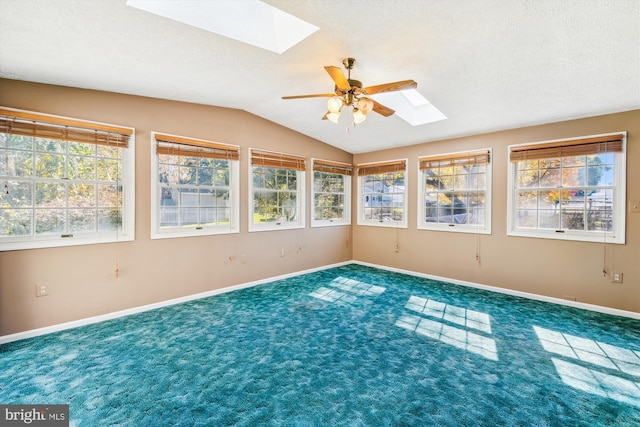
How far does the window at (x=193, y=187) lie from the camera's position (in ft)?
12.7

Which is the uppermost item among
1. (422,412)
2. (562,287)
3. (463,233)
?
(463,233)

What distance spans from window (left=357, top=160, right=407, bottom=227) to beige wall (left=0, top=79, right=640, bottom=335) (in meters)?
0.23

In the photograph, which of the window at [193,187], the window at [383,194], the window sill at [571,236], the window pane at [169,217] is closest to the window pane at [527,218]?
the window sill at [571,236]

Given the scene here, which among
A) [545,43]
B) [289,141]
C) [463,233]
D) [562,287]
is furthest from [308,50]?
[562,287]

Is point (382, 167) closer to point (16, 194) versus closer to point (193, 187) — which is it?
point (193, 187)

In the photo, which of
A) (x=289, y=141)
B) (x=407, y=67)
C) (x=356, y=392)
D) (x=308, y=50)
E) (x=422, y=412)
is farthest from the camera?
(x=289, y=141)

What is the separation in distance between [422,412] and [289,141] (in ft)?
14.6

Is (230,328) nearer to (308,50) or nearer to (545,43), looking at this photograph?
(308,50)

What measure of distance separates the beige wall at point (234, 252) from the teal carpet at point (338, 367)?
1.14ft

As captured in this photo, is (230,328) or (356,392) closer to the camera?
(356,392)

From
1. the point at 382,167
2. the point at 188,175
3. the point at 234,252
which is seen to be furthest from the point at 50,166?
the point at 382,167

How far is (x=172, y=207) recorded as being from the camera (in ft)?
13.2

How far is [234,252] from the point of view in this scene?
4.60 meters

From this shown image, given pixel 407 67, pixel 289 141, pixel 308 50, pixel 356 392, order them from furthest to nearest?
1. pixel 289 141
2. pixel 407 67
3. pixel 308 50
4. pixel 356 392
